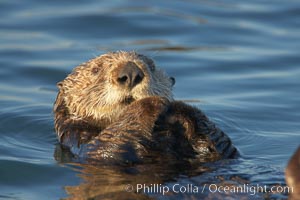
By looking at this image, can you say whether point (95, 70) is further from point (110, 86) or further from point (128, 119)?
point (128, 119)

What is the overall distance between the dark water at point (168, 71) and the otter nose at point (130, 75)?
2.23ft

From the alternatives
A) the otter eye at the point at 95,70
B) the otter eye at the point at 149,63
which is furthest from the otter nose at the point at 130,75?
the otter eye at the point at 95,70

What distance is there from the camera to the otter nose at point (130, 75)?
21.2 feet

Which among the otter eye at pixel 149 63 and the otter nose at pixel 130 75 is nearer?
the otter nose at pixel 130 75

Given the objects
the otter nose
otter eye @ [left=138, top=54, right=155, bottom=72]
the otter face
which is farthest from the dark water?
otter eye @ [left=138, top=54, right=155, bottom=72]

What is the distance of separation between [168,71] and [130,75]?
3.89 m

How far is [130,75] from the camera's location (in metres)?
6.47

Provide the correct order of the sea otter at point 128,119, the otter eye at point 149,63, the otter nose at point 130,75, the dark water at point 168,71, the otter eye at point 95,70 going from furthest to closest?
the otter eye at point 95,70 → the otter eye at point 149,63 → the otter nose at point 130,75 → the dark water at point 168,71 → the sea otter at point 128,119

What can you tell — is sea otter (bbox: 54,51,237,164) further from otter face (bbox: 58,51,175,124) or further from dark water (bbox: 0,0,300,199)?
dark water (bbox: 0,0,300,199)

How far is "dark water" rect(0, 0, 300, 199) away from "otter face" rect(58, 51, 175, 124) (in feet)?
1.63

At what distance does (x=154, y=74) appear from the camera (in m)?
7.06

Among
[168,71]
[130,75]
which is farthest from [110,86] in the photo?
[168,71]

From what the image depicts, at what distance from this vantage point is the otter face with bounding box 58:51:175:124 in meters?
6.52

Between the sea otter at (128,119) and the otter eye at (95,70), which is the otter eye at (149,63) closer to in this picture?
the sea otter at (128,119)
